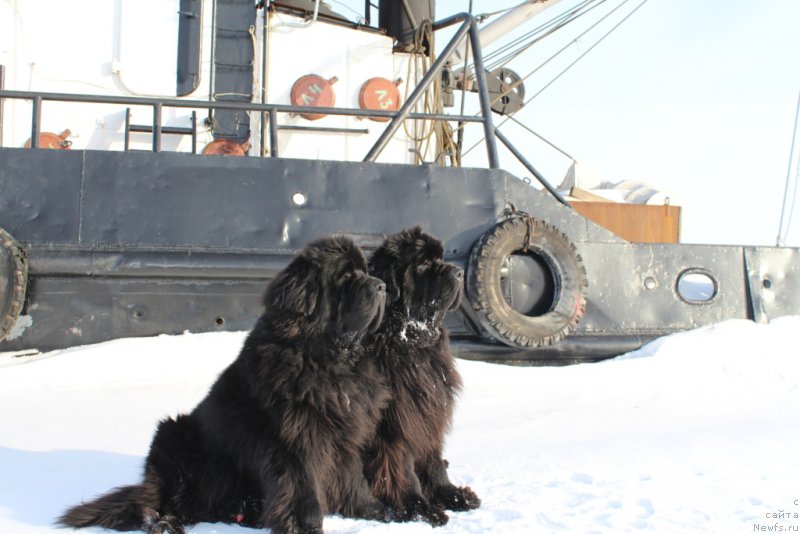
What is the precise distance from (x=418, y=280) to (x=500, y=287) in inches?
119

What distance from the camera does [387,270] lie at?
315 centimetres

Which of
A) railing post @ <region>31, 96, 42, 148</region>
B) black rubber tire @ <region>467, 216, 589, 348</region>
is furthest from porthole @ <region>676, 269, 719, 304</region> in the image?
railing post @ <region>31, 96, 42, 148</region>

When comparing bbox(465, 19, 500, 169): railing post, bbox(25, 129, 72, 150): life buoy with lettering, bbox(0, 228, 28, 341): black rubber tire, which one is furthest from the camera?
bbox(25, 129, 72, 150): life buoy with lettering

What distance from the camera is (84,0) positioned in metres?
7.23

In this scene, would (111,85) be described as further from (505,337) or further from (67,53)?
(505,337)

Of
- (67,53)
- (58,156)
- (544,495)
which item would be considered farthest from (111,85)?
(544,495)

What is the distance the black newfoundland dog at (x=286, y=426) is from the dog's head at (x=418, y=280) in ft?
0.88

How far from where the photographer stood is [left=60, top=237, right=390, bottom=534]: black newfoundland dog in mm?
2635

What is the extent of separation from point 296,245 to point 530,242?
1.87 meters

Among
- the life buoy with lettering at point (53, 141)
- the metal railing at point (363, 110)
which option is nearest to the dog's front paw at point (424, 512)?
the metal railing at point (363, 110)

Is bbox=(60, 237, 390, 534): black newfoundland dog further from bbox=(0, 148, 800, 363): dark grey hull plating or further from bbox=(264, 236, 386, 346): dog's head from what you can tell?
bbox=(0, 148, 800, 363): dark grey hull plating

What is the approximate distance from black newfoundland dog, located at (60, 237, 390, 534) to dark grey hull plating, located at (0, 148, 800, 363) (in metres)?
3.02

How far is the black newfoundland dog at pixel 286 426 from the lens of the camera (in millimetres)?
2635

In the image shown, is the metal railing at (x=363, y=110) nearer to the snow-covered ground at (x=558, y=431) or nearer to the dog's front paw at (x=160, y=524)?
the snow-covered ground at (x=558, y=431)
